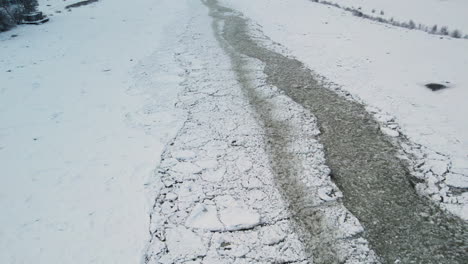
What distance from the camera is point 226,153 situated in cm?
470

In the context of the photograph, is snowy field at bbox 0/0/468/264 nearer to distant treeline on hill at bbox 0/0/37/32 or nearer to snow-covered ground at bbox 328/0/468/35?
distant treeline on hill at bbox 0/0/37/32

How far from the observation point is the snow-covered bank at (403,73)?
429cm

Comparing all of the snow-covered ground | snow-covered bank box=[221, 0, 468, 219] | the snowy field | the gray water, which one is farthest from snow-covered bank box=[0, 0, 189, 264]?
the snow-covered ground

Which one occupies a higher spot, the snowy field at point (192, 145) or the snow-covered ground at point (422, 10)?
the snow-covered ground at point (422, 10)

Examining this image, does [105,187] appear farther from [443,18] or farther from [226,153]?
[443,18]

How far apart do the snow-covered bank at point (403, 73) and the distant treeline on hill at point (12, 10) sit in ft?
34.5

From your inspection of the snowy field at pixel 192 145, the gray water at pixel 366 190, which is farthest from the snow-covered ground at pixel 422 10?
the gray water at pixel 366 190

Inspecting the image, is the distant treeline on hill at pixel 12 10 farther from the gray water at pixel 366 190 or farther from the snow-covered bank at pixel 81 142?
the gray water at pixel 366 190

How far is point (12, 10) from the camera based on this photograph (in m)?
13.1

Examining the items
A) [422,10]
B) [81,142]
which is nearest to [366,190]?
[81,142]

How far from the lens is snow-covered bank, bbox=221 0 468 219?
429 centimetres

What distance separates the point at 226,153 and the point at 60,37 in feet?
33.3

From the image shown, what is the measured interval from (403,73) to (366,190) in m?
4.47

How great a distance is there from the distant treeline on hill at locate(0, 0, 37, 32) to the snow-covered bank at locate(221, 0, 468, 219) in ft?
34.5
